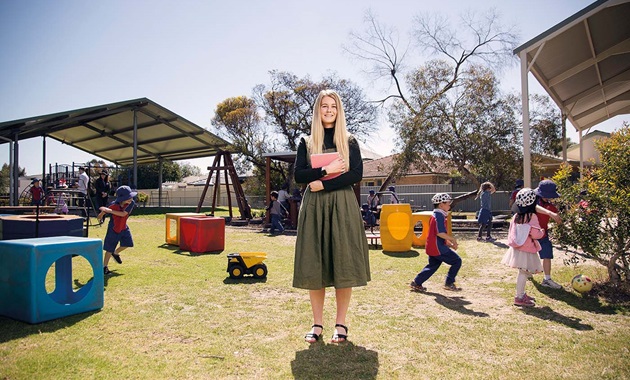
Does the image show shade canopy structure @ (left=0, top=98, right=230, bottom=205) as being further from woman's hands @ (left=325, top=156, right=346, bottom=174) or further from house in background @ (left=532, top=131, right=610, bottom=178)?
woman's hands @ (left=325, top=156, right=346, bottom=174)

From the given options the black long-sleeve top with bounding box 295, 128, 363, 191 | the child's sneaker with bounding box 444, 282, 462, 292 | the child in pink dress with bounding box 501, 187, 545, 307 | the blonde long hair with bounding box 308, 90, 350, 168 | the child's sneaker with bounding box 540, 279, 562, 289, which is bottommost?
the child's sneaker with bounding box 444, 282, 462, 292

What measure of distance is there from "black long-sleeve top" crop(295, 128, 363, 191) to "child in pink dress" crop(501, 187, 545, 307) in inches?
104

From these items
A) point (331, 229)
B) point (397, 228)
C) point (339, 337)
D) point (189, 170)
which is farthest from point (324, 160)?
point (189, 170)

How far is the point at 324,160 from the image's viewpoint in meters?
3.70

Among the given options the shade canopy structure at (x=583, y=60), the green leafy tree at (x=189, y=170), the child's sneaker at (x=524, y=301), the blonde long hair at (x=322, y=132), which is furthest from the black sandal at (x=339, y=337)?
the green leafy tree at (x=189, y=170)

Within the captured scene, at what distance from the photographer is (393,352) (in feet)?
11.4

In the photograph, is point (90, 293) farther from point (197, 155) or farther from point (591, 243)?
point (197, 155)

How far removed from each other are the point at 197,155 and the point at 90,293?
27.4m

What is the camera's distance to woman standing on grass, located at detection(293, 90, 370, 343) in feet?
11.9

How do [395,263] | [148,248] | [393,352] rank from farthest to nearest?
Result: 1. [148,248]
2. [395,263]
3. [393,352]

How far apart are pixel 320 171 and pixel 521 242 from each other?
3.05 m

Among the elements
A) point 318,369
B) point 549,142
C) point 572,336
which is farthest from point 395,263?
point 549,142

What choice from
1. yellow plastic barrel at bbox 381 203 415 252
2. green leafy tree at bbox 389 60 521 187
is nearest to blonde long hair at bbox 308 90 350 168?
yellow plastic barrel at bbox 381 203 415 252

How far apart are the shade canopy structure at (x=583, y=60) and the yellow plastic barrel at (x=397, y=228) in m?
3.57
